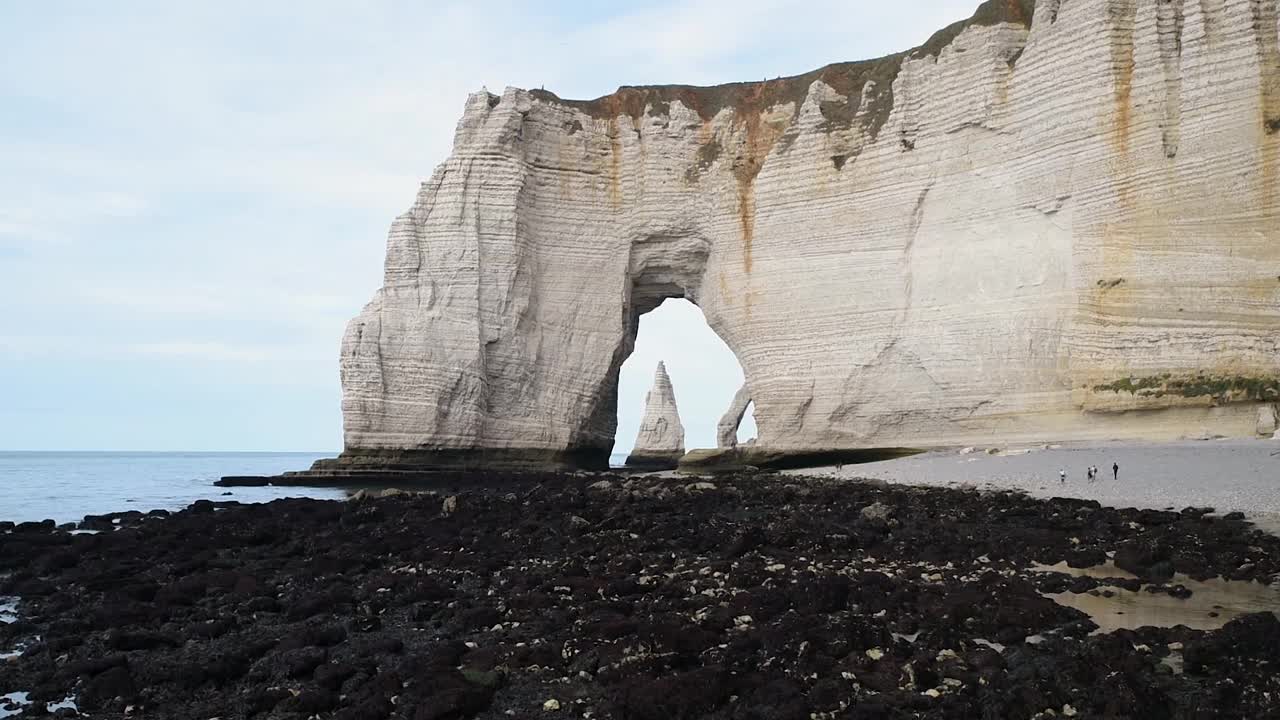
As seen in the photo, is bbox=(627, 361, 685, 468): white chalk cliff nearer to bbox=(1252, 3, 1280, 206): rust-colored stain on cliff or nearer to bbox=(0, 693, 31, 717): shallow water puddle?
bbox=(1252, 3, 1280, 206): rust-colored stain on cliff

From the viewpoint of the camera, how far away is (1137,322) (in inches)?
749

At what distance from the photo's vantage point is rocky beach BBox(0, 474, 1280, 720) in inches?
199

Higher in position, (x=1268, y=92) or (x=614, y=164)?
(x=614, y=164)

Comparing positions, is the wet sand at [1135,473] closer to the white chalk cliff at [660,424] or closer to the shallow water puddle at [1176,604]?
the shallow water puddle at [1176,604]

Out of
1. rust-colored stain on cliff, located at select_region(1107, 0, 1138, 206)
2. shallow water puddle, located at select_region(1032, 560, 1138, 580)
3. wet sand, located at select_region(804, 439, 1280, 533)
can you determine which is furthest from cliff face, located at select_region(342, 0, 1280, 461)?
shallow water puddle, located at select_region(1032, 560, 1138, 580)

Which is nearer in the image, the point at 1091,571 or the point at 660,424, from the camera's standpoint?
the point at 1091,571

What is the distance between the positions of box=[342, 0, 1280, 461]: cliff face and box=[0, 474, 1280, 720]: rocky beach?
8.14 metres

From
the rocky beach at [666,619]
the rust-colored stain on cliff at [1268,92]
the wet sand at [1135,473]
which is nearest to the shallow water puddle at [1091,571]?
the rocky beach at [666,619]

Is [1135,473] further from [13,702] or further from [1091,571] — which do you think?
[13,702]

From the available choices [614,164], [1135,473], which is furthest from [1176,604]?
[614,164]

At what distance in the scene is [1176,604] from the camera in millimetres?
6840

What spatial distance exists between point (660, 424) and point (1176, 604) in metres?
46.4

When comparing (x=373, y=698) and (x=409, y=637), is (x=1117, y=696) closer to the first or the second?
(x=373, y=698)

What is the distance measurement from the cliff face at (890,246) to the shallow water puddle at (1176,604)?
11823 millimetres
